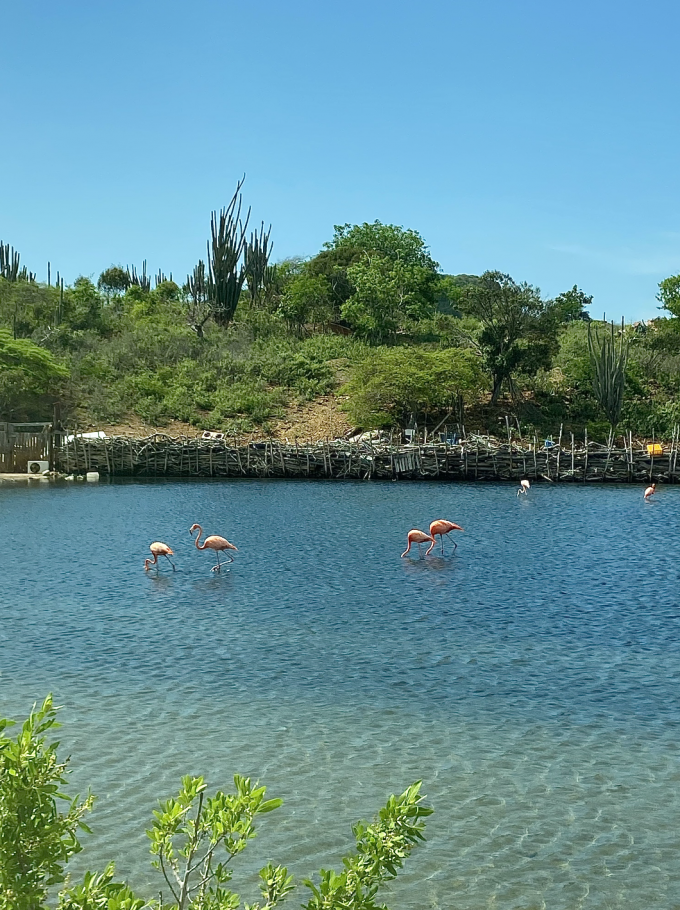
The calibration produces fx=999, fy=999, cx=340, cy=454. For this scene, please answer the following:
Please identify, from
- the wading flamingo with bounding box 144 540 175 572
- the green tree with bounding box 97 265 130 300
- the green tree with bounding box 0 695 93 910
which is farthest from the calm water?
the green tree with bounding box 97 265 130 300

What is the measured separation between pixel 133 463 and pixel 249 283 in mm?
29388

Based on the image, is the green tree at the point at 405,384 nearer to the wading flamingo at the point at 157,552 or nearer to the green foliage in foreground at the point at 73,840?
the wading flamingo at the point at 157,552

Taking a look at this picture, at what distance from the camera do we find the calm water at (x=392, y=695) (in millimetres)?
7156

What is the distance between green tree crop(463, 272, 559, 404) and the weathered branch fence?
612cm

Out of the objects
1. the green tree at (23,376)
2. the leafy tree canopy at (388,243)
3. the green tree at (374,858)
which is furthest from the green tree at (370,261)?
the green tree at (374,858)

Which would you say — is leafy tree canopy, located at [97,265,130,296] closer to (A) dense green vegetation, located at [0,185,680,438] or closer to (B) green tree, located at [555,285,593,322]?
(A) dense green vegetation, located at [0,185,680,438]

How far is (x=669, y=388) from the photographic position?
2052 inches

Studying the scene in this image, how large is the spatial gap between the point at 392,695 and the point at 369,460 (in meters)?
29.9

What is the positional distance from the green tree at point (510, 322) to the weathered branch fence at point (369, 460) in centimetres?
612

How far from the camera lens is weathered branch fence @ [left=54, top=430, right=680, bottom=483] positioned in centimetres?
3922

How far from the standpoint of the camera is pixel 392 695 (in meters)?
10.6

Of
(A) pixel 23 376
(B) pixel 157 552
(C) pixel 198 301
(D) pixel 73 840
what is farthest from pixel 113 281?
(D) pixel 73 840

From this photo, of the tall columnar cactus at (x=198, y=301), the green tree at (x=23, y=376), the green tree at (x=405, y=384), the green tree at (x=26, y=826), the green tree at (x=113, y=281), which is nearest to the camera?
the green tree at (x=26, y=826)

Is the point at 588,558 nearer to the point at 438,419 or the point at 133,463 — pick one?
the point at 133,463
